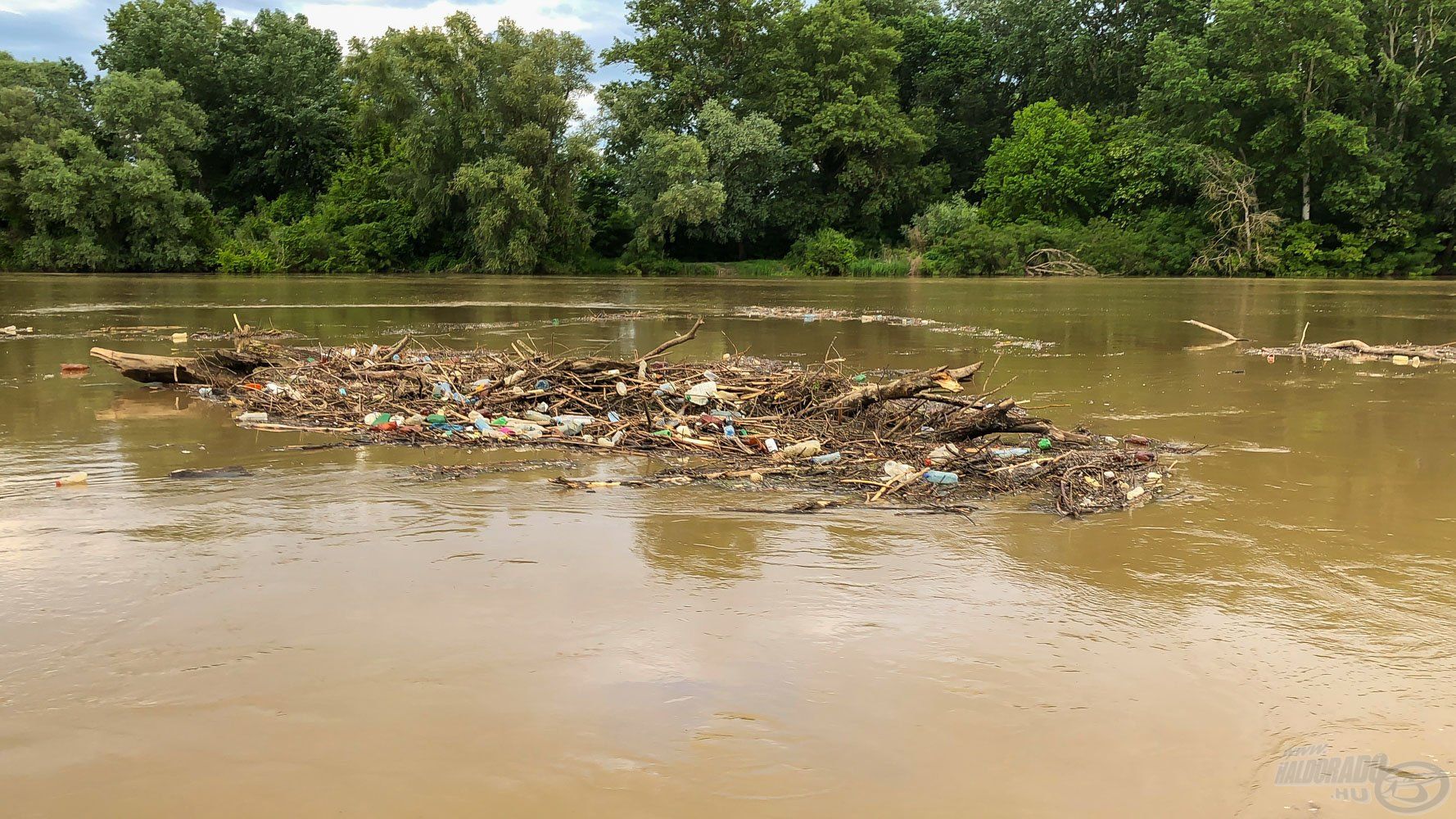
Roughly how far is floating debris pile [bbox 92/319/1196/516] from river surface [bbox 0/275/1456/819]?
1.18 ft

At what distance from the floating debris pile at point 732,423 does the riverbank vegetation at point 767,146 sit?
1252 inches

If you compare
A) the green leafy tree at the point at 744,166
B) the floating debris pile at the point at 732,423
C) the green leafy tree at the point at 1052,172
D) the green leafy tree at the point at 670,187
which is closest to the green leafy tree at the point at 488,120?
the green leafy tree at the point at 670,187

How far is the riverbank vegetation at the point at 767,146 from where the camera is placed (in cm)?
3675

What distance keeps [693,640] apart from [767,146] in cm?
4005

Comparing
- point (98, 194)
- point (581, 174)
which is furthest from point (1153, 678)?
point (98, 194)

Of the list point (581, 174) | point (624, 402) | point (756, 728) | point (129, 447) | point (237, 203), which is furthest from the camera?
point (237, 203)

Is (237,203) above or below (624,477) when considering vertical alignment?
above

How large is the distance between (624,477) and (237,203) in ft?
178

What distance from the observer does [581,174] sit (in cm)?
4597

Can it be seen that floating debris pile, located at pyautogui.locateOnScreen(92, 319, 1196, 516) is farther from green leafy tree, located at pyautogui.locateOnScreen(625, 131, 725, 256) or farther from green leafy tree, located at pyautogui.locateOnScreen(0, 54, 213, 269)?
green leafy tree, located at pyautogui.locateOnScreen(0, 54, 213, 269)

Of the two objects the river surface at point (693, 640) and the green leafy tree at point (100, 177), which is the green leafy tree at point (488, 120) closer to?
the green leafy tree at point (100, 177)

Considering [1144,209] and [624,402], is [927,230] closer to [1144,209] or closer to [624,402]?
[1144,209]

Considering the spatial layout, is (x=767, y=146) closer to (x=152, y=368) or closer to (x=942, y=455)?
(x=152, y=368)

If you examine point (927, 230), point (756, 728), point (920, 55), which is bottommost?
point (756, 728)
